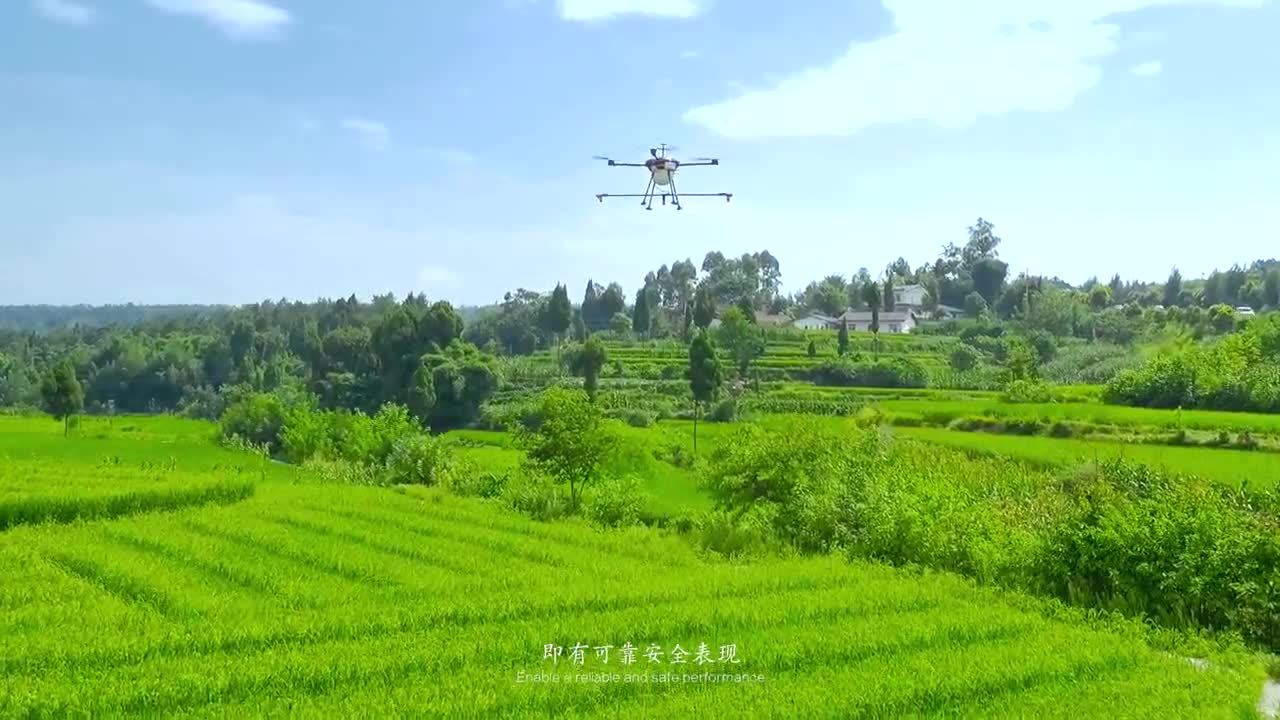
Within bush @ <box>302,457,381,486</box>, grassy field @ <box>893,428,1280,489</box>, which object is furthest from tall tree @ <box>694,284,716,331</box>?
grassy field @ <box>893,428,1280,489</box>

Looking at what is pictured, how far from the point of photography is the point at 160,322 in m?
115

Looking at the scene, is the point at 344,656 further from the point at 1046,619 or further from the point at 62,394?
the point at 62,394

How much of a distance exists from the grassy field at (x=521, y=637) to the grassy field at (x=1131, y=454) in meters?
8.55

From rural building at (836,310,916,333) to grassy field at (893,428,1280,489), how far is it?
43084 mm

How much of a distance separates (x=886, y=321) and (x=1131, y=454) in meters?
51.1

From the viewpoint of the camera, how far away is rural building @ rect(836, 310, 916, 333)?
7438 centimetres

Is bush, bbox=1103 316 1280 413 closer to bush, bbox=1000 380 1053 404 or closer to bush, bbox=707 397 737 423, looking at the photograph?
bush, bbox=1000 380 1053 404

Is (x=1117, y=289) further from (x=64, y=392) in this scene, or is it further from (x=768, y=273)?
(x=64, y=392)

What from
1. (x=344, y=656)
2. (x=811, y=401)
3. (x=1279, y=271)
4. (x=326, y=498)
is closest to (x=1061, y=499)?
(x=344, y=656)

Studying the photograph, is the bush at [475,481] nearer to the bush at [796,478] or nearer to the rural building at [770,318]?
the bush at [796,478]

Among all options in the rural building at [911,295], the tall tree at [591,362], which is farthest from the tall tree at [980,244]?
the tall tree at [591,362]

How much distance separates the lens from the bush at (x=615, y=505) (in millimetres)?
23984

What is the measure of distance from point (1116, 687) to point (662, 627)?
4.97m

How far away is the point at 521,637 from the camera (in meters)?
12.1
